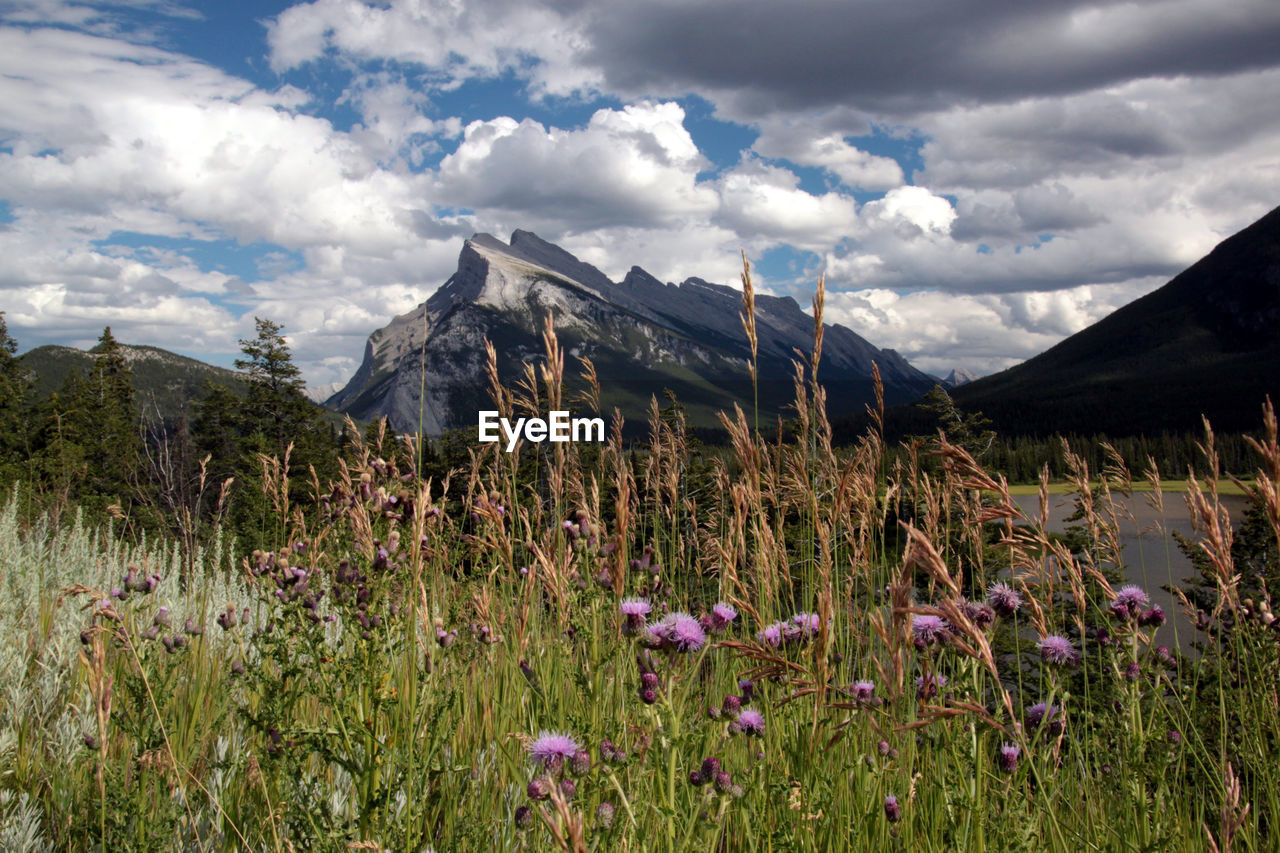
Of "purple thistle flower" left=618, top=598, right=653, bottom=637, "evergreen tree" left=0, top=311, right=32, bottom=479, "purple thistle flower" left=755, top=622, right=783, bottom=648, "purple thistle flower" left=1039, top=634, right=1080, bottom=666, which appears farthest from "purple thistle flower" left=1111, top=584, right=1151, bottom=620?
"evergreen tree" left=0, top=311, right=32, bottom=479

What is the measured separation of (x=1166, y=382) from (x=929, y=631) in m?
184

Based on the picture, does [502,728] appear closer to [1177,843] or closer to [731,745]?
[731,745]

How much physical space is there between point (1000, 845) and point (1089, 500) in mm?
1849

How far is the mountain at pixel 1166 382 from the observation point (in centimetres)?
12850

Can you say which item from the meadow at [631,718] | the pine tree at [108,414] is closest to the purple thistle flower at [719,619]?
the meadow at [631,718]

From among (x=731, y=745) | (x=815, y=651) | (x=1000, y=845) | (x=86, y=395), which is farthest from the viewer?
(x=86, y=395)

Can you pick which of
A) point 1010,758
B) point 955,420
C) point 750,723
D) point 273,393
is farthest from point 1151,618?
point 273,393

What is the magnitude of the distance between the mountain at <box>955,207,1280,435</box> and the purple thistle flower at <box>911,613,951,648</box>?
110168 millimetres

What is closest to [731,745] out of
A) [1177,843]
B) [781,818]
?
[781,818]

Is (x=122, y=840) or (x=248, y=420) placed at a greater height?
(x=248, y=420)

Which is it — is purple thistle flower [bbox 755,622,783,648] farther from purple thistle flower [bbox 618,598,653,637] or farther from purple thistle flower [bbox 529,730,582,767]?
purple thistle flower [bbox 529,730,582,767]

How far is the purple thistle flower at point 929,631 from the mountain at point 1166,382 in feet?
361

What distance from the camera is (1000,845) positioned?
184 cm

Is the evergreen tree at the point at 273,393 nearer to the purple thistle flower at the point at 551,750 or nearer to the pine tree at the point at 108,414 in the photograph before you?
the pine tree at the point at 108,414
